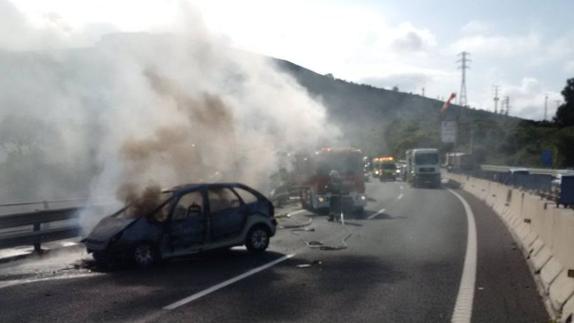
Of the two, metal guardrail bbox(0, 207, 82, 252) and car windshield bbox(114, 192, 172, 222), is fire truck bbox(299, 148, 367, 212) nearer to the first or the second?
metal guardrail bbox(0, 207, 82, 252)

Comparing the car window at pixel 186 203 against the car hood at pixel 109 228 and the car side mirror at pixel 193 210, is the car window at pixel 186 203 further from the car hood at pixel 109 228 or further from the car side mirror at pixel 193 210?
the car hood at pixel 109 228

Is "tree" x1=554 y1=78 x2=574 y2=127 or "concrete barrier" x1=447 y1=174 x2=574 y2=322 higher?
"tree" x1=554 y1=78 x2=574 y2=127

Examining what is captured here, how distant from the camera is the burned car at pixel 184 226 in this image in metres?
11.1

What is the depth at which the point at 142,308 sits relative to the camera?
309 inches

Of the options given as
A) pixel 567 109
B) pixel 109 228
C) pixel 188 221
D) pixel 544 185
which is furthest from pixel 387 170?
pixel 109 228

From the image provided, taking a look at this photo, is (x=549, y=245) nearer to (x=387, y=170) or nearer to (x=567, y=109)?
(x=387, y=170)

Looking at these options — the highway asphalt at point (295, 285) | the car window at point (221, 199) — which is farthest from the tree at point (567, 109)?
the car window at point (221, 199)

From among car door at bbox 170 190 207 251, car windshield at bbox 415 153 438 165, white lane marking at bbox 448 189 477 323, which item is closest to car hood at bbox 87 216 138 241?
car door at bbox 170 190 207 251

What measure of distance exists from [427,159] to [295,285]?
37.6 m

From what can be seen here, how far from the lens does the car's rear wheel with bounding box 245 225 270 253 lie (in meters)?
12.7

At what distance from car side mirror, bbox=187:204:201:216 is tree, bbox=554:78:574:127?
254ft

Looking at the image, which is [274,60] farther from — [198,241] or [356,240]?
[198,241]

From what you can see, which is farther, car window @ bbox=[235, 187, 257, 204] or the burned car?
car window @ bbox=[235, 187, 257, 204]

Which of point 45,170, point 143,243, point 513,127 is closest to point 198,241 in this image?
point 143,243
